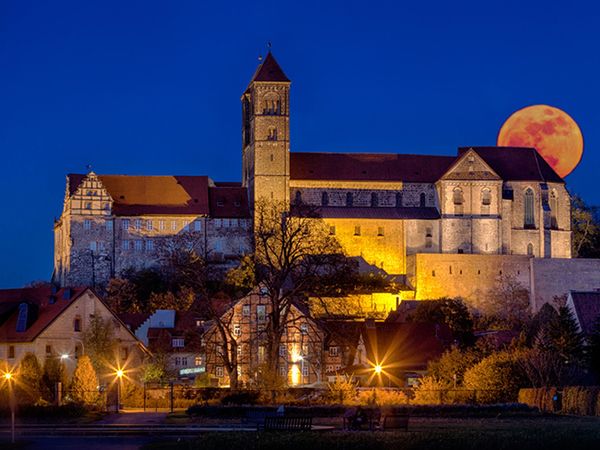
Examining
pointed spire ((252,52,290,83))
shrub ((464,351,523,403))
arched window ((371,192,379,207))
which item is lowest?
shrub ((464,351,523,403))

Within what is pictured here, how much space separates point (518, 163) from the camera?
4791 inches

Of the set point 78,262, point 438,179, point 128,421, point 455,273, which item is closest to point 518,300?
point 455,273

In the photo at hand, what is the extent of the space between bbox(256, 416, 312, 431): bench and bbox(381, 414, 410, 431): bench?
2.22m

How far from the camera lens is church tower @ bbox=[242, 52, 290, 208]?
117062mm

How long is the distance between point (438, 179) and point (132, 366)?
61.7 metres

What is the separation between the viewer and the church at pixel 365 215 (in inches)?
4429

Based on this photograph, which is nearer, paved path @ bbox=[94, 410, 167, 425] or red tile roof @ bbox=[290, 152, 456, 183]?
paved path @ bbox=[94, 410, 167, 425]

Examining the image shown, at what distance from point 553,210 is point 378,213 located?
55.9ft

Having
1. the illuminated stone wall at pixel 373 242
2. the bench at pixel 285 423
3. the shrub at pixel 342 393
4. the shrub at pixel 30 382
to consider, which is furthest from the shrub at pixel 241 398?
the illuminated stone wall at pixel 373 242

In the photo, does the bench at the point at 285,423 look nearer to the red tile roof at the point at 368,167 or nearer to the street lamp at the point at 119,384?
the street lamp at the point at 119,384

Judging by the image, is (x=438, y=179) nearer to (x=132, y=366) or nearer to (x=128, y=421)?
(x=132, y=366)

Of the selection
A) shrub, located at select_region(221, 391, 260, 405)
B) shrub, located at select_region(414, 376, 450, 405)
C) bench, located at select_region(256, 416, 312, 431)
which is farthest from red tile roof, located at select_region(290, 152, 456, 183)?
bench, located at select_region(256, 416, 312, 431)

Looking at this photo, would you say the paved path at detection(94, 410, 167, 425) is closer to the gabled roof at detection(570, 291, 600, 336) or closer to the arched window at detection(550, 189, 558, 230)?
the gabled roof at detection(570, 291, 600, 336)

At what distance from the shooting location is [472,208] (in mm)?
116562
